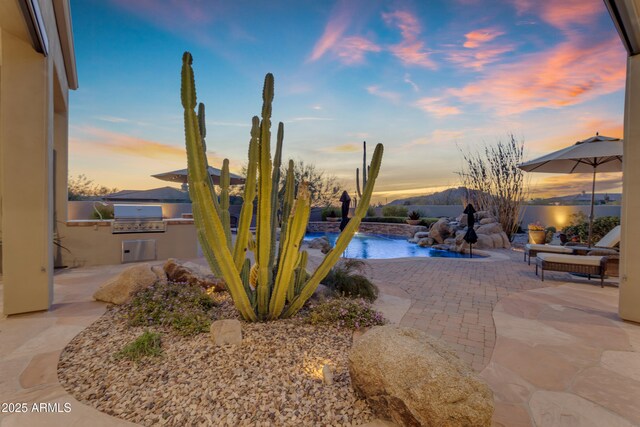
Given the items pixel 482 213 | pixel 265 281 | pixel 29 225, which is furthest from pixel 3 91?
pixel 482 213

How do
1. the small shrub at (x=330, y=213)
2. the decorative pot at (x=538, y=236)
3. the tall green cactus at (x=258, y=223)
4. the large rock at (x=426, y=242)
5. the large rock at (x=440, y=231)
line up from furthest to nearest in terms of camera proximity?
the small shrub at (x=330, y=213) < the large rock at (x=426, y=242) < the large rock at (x=440, y=231) < the decorative pot at (x=538, y=236) < the tall green cactus at (x=258, y=223)

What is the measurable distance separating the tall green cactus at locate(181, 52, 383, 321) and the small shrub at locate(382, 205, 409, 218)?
1848cm

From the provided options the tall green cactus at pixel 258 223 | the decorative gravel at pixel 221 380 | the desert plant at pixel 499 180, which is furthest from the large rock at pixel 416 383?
the desert plant at pixel 499 180

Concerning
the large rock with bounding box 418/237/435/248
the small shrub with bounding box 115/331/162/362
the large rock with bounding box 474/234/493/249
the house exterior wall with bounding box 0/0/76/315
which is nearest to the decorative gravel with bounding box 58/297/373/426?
the small shrub with bounding box 115/331/162/362

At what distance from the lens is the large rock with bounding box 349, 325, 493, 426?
1.56 meters

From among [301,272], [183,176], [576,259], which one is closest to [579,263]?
[576,259]

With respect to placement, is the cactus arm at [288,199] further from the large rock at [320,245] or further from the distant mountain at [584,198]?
the distant mountain at [584,198]

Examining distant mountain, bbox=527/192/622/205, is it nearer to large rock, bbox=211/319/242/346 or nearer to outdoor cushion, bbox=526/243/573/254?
outdoor cushion, bbox=526/243/573/254

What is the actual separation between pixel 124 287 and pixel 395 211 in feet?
62.5

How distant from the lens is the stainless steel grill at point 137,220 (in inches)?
276

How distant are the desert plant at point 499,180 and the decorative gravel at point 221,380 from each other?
1229cm

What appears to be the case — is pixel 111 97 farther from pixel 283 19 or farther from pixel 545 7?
pixel 545 7

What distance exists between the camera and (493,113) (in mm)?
10055

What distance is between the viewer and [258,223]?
2963 millimetres
